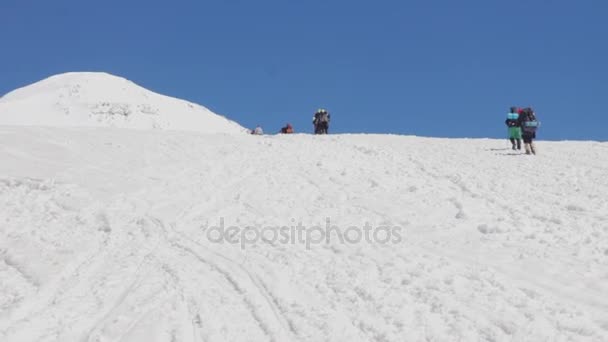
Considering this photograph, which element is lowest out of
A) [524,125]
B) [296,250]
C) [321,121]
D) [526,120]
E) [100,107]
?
[296,250]

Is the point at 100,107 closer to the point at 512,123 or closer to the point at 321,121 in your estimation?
the point at 321,121

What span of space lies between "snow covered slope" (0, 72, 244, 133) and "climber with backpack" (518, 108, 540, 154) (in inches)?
4320

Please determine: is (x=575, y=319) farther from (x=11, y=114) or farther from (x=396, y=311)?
(x=11, y=114)

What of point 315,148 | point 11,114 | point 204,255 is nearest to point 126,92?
point 11,114

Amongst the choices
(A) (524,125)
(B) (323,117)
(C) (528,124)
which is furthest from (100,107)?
(C) (528,124)

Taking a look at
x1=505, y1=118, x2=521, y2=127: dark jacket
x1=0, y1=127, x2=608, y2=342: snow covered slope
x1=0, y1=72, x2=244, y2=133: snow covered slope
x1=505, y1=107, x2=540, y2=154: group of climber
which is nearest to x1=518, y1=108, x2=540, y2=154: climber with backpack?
x1=505, y1=107, x2=540, y2=154: group of climber

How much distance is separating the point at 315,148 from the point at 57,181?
898 cm

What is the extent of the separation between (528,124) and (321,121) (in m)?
13.1

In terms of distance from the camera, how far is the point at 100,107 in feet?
481

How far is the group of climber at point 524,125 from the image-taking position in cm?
2028

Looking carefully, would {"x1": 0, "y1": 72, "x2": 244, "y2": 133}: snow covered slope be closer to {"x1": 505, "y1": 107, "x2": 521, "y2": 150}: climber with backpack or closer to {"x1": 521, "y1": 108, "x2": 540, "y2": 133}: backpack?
{"x1": 505, "y1": 107, "x2": 521, "y2": 150}: climber with backpack

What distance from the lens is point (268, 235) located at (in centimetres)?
1014

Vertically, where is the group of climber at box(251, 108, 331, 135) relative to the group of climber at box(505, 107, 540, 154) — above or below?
above

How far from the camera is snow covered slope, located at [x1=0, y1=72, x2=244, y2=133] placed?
127250mm
